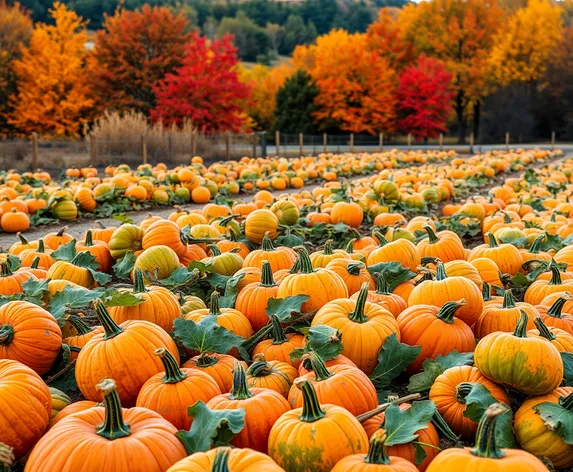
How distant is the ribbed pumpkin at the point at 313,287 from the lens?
9.84ft

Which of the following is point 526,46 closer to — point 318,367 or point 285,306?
point 285,306

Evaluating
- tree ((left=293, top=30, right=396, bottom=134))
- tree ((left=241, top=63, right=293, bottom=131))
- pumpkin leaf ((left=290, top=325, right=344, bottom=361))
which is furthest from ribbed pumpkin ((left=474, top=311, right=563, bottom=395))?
tree ((left=241, top=63, right=293, bottom=131))

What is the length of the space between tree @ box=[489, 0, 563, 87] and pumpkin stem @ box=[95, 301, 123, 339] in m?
54.7

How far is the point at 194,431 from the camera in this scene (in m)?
1.82

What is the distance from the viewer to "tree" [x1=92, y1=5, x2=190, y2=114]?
33250 millimetres

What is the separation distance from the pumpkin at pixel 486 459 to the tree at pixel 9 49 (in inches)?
1452

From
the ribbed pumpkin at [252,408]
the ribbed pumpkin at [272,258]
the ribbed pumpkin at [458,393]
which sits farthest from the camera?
the ribbed pumpkin at [272,258]

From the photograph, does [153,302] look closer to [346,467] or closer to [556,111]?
[346,467]

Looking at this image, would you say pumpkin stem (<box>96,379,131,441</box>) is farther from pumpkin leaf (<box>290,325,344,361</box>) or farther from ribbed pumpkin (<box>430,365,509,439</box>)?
ribbed pumpkin (<box>430,365,509,439</box>)

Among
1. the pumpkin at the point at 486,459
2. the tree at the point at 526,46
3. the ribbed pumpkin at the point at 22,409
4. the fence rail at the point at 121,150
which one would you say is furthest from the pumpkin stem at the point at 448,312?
the tree at the point at 526,46

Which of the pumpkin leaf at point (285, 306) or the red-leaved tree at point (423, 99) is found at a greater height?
the red-leaved tree at point (423, 99)

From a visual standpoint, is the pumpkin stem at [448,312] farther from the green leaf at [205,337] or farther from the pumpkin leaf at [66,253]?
the pumpkin leaf at [66,253]

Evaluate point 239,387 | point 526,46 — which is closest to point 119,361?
point 239,387

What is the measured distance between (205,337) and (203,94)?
2474cm
